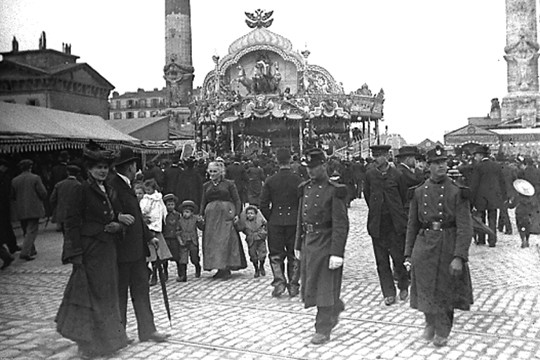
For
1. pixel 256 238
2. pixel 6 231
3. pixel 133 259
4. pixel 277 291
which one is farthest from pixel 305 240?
pixel 6 231

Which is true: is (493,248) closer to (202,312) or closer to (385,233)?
(385,233)

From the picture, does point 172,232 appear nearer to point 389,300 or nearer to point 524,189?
point 389,300

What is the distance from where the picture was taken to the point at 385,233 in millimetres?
7652

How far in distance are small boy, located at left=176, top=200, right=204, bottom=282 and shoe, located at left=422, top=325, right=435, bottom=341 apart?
156 inches

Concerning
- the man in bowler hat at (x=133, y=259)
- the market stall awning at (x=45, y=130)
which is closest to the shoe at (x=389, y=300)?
the man in bowler hat at (x=133, y=259)

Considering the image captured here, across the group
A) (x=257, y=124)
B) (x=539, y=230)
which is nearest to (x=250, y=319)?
(x=539, y=230)

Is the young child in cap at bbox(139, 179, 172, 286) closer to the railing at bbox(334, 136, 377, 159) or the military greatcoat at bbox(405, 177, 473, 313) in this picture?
the military greatcoat at bbox(405, 177, 473, 313)

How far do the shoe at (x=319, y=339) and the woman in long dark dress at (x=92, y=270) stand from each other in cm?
164

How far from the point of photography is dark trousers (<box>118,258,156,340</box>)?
5832 millimetres

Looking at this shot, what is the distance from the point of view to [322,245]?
5965mm

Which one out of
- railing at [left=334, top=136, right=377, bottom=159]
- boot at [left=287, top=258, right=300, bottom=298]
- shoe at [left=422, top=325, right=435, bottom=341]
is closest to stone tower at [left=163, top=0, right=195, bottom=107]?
railing at [left=334, top=136, right=377, bottom=159]

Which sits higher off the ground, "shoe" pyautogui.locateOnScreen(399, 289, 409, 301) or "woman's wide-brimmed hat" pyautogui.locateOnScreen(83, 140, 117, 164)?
"woman's wide-brimmed hat" pyautogui.locateOnScreen(83, 140, 117, 164)

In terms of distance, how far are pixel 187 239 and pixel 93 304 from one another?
3625 mm

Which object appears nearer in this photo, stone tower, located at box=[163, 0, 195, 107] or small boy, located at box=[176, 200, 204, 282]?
small boy, located at box=[176, 200, 204, 282]
